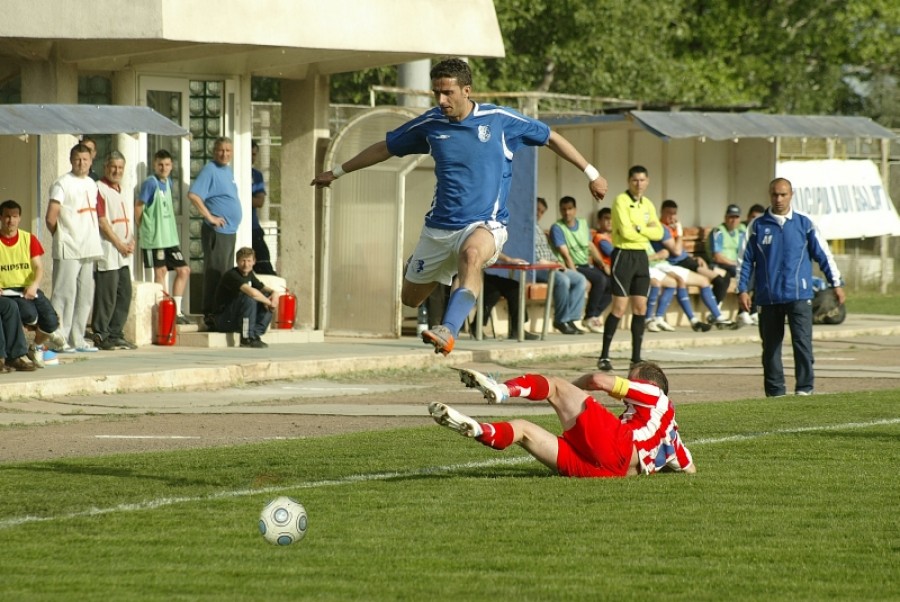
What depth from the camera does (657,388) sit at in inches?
376

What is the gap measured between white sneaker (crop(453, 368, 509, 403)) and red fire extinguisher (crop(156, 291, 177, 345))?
35.4 ft

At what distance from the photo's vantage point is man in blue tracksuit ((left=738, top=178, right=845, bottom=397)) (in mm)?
15344

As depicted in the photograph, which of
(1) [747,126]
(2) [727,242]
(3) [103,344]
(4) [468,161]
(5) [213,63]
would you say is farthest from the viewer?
→ (2) [727,242]

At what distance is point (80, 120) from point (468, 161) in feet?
24.3

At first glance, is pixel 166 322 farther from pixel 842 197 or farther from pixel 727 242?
pixel 842 197

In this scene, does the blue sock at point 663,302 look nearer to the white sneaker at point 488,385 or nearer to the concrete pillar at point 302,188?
the concrete pillar at point 302,188

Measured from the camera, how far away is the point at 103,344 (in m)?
18.6

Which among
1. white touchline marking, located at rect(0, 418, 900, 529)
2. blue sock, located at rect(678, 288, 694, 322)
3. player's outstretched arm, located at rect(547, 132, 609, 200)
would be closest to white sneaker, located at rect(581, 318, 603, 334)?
blue sock, located at rect(678, 288, 694, 322)

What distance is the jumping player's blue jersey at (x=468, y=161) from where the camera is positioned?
34.3 feet

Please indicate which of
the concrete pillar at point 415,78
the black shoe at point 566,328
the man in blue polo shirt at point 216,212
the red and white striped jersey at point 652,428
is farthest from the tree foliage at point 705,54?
the red and white striped jersey at point 652,428

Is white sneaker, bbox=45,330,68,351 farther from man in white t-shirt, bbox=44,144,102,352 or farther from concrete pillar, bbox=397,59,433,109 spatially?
concrete pillar, bbox=397,59,433,109

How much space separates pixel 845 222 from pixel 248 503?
22.4 m

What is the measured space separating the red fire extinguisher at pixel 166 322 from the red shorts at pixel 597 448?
10383 millimetres

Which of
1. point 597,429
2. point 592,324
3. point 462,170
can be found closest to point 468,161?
point 462,170
